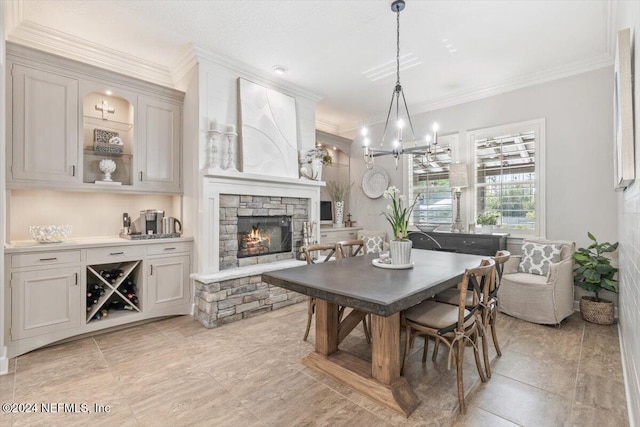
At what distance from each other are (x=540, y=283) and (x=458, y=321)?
202 cm

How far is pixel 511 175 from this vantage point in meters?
4.26

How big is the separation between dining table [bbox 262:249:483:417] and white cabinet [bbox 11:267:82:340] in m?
2.00

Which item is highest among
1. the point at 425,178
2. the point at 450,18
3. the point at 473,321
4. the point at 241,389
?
the point at 450,18

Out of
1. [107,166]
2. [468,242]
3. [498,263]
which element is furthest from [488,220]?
[107,166]

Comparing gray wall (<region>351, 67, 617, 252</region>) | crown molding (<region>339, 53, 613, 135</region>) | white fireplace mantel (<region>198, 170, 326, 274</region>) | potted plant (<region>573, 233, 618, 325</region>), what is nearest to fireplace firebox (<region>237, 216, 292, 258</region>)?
white fireplace mantel (<region>198, 170, 326, 274</region>)

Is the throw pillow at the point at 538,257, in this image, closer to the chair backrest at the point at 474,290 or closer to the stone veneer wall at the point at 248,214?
the chair backrest at the point at 474,290

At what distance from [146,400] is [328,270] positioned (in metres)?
1.46

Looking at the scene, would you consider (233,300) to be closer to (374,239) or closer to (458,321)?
(458,321)

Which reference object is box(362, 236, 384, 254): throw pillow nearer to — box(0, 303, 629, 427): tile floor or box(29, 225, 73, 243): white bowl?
box(0, 303, 629, 427): tile floor

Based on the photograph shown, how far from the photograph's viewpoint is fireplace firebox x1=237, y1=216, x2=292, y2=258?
3.93 metres

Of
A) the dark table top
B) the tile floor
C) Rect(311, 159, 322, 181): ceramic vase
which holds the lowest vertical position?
the tile floor

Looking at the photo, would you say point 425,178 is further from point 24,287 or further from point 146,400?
point 24,287

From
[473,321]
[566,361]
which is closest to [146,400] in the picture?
[473,321]

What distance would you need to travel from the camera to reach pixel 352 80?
14.0 feet
